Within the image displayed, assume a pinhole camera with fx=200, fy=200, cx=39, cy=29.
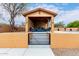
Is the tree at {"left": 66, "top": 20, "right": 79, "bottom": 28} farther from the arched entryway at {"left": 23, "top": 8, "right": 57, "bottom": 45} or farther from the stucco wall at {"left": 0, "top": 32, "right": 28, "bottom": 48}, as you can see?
the stucco wall at {"left": 0, "top": 32, "right": 28, "bottom": 48}

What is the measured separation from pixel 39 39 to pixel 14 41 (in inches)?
50.7

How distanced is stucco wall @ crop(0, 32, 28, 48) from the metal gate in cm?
39

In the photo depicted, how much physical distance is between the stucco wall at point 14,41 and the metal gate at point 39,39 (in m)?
0.39

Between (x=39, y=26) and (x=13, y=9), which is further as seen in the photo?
(x=13, y=9)

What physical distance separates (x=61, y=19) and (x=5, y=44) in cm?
641

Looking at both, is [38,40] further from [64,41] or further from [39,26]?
[64,41]

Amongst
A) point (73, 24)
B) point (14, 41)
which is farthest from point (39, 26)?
point (73, 24)

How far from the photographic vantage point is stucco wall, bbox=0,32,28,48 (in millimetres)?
9453

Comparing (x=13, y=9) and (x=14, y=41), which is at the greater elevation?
(x=13, y=9)

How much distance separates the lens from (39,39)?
1002 centimetres

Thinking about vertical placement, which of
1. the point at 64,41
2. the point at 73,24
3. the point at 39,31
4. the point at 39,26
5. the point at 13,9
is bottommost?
the point at 64,41

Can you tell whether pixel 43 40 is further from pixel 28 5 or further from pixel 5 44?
pixel 28 5

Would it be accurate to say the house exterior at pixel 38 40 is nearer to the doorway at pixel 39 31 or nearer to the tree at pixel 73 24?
the doorway at pixel 39 31

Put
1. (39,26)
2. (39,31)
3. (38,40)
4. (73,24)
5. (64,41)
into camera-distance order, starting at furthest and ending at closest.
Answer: (73,24) < (39,26) < (39,31) < (38,40) < (64,41)
